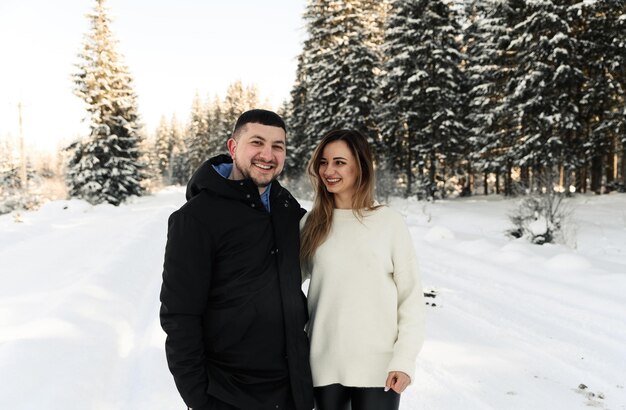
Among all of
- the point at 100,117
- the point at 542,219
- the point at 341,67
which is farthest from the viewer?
the point at 100,117

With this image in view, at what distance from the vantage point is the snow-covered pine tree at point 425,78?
2270 cm

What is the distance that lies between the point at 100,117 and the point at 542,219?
2570 cm

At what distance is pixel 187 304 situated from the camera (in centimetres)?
192

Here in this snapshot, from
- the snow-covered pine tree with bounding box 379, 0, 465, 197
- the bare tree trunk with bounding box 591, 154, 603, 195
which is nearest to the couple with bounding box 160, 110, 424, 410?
the snow-covered pine tree with bounding box 379, 0, 465, 197

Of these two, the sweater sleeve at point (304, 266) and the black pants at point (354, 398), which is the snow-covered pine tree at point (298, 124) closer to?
the sweater sleeve at point (304, 266)

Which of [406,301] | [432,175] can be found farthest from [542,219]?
[432,175]

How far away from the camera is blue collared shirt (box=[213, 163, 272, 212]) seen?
2.33 meters

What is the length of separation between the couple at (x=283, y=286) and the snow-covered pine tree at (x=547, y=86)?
56.0 feet

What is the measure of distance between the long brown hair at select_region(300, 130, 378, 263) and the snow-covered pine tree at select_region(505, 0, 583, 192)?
16984 mm

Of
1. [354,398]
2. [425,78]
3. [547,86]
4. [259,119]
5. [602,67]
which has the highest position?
[425,78]

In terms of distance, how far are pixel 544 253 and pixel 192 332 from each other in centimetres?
910

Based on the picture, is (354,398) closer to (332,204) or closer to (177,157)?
(332,204)

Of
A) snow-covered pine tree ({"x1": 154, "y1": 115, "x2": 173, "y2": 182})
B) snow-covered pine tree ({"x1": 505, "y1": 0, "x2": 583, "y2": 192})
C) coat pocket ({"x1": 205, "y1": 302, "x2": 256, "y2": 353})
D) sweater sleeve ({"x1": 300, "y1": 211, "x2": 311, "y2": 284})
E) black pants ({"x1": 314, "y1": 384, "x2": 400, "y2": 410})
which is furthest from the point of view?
snow-covered pine tree ({"x1": 154, "y1": 115, "x2": 173, "y2": 182})

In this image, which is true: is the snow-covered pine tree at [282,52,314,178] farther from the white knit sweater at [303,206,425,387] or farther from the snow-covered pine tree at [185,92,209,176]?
the snow-covered pine tree at [185,92,209,176]
